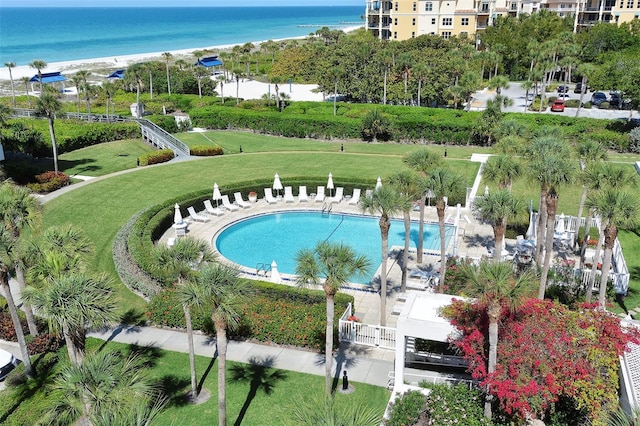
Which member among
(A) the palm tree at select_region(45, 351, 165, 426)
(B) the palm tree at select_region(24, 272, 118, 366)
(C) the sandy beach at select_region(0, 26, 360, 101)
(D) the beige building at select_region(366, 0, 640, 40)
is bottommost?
(A) the palm tree at select_region(45, 351, 165, 426)

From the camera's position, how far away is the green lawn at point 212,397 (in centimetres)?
1493

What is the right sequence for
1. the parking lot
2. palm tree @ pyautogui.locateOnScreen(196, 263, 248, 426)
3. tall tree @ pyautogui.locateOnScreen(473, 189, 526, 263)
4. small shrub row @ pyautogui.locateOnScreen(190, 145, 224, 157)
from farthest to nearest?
the parking lot
small shrub row @ pyautogui.locateOnScreen(190, 145, 224, 157)
tall tree @ pyautogui.locateOnScreen(473, 189, 526, 263)
palm tree @ pyautogui.locateOnScreen(196, 263, 248, 426)

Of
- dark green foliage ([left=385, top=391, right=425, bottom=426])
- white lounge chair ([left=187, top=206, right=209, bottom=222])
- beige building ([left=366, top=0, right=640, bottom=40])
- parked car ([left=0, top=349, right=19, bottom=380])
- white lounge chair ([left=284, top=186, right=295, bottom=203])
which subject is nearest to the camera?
dark green foliage ([left=385, top=391, right=425, bottom=426])

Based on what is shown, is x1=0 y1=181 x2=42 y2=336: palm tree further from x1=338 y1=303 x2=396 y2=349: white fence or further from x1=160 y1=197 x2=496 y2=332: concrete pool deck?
x1=338 y1=303 x2=396 y2=349: white fence

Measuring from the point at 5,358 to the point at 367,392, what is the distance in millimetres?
11241

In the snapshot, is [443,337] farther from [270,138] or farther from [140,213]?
[270,138]

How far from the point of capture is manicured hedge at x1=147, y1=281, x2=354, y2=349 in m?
18.2

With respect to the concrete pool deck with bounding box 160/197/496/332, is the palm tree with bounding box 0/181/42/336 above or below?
above

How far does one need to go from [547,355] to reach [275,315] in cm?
893

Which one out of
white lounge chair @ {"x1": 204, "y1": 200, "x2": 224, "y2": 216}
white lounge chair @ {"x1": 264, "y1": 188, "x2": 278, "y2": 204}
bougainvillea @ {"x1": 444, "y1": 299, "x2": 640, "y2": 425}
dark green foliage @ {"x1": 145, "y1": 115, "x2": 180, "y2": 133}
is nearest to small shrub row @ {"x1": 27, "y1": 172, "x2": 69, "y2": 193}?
white lounge chair @ {"x1": 204, "y1": 200, "x2": 224, "y2": 216}

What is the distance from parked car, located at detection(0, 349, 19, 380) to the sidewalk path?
105 inches

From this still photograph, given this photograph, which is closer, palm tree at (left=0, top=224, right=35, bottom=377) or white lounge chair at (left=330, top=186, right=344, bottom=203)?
palm tree at (left=0, top=224, right=35, bottom=377)

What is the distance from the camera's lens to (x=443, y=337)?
49.5 feet

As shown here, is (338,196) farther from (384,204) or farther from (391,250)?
(384,204)
